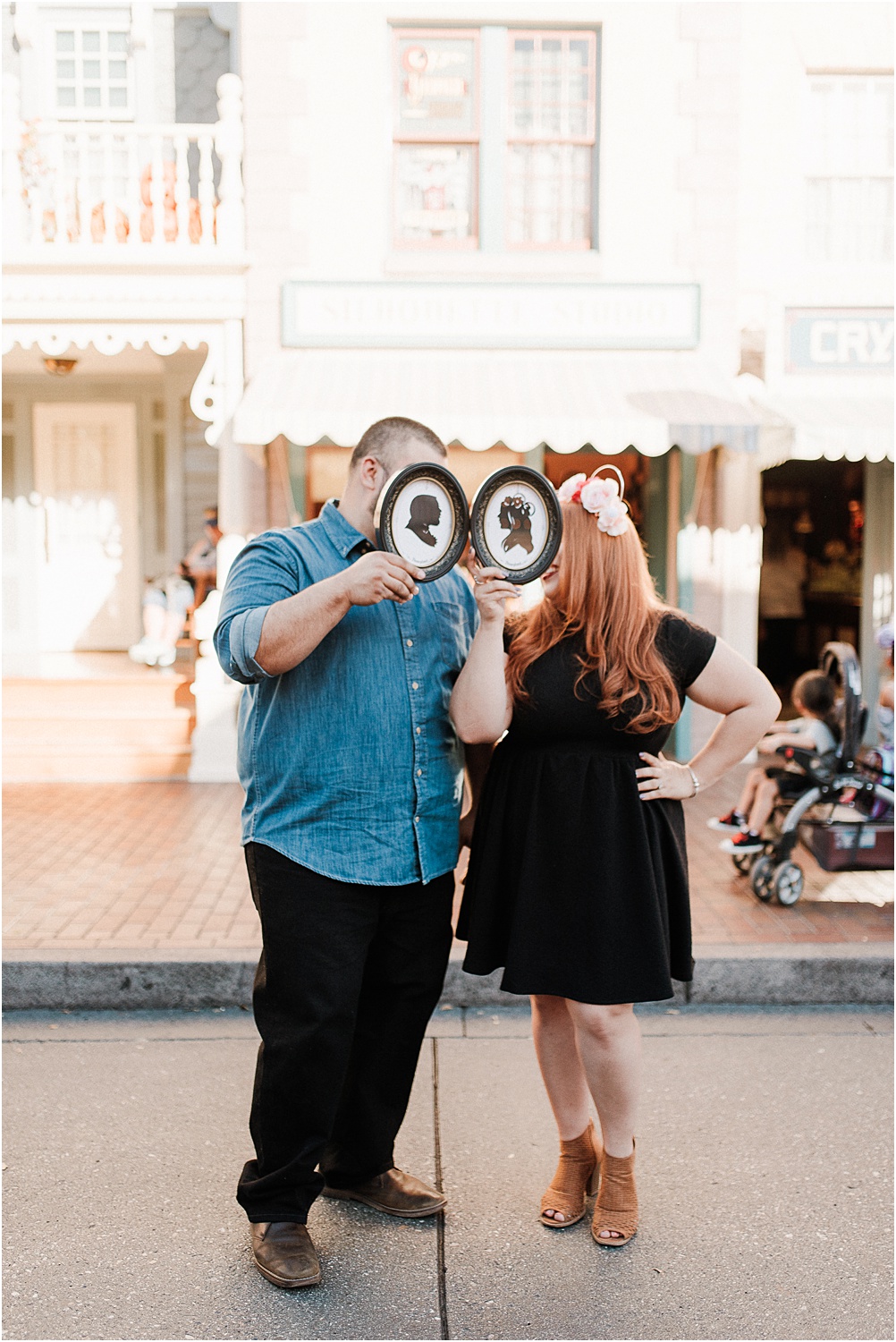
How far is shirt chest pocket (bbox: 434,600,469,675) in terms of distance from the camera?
2.77 meters

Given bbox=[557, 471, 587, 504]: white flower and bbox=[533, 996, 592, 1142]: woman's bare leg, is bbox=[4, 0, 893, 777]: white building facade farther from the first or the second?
bbox=[533, 996, 592, 1142]: woman's bare leg

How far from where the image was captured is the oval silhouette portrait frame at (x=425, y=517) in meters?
2.47

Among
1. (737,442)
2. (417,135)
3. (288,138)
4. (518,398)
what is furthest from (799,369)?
(288,138)

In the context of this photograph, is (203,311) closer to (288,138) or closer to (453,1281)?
(288,138)

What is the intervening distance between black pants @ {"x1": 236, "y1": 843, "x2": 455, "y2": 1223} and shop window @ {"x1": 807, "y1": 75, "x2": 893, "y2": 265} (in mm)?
7711

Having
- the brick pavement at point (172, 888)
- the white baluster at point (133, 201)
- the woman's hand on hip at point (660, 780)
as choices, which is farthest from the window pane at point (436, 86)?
the woman's hand on hip at point (660, 780)

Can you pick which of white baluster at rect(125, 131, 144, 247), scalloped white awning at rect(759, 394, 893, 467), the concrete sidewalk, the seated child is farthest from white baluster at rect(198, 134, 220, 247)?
the seated child

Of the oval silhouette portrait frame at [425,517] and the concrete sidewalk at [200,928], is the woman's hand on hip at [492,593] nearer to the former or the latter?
the oval silhouette portrait frame at [425,517]

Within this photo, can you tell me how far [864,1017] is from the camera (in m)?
4.37

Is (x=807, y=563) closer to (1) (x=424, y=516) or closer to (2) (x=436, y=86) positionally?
(2) (x=436, y=86)

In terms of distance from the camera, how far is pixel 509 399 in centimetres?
754

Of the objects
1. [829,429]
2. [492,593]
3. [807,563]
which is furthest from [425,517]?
[807,563]

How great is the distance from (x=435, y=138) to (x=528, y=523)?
683cm

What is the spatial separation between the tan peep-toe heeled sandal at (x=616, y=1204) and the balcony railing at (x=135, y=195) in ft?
23.6
